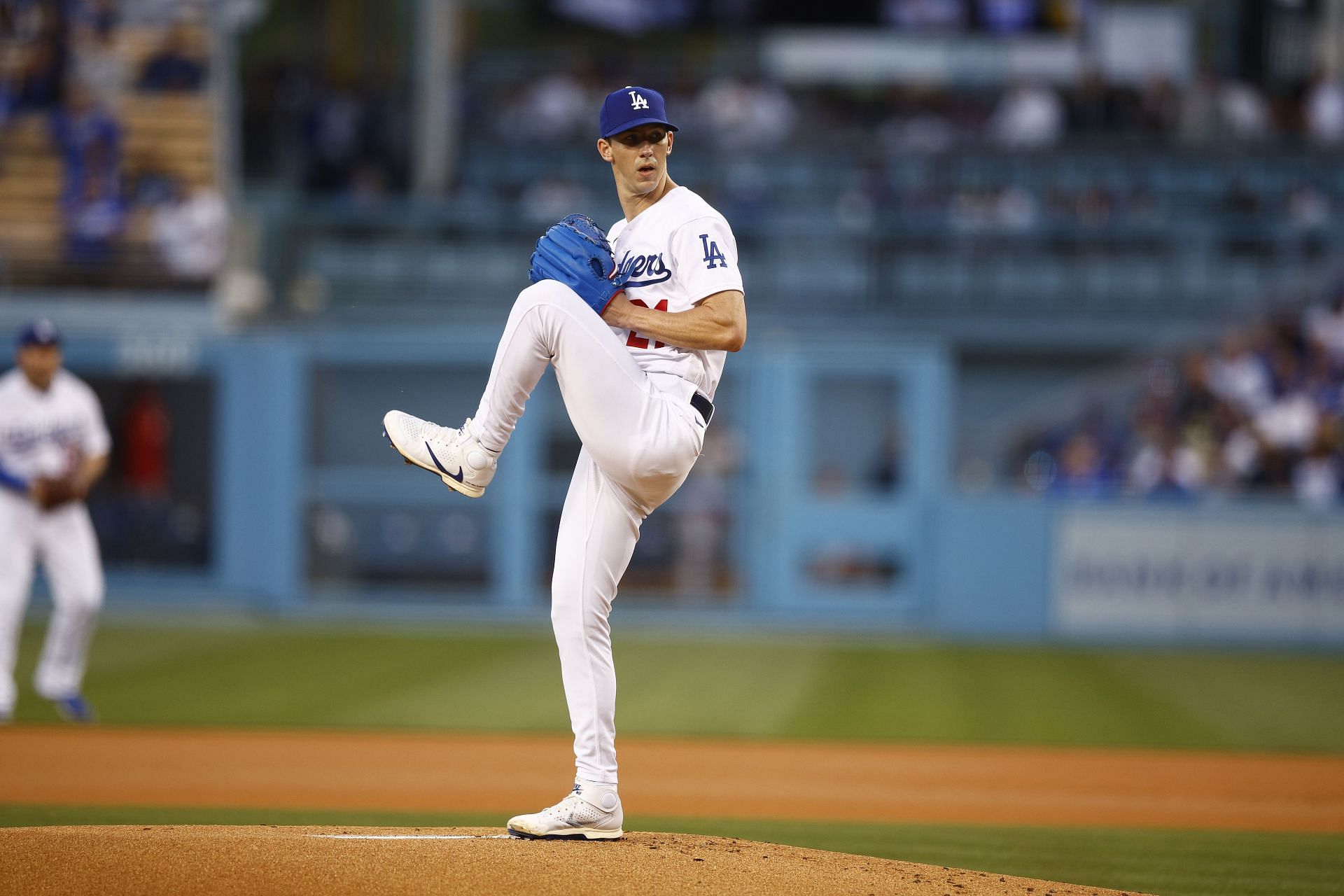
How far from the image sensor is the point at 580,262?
4.55 metres

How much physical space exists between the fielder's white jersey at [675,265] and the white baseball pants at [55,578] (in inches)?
212

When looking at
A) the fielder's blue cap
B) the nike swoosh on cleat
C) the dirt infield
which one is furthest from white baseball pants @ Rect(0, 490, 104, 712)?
the nike swoosh on cleat

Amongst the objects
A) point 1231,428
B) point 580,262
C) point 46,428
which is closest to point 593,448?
point 580,262

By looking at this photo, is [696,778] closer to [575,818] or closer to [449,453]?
[575,818]

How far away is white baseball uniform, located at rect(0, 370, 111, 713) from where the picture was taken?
28.8 ft

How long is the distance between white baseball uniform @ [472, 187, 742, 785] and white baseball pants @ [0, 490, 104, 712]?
5.09 m

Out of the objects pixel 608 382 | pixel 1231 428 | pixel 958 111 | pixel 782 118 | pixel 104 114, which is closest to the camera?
pixel 608 382

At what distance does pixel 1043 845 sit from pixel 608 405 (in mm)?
3001

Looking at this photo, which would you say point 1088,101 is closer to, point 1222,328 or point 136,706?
point 1222,328

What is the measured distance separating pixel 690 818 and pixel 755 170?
13.6 meters

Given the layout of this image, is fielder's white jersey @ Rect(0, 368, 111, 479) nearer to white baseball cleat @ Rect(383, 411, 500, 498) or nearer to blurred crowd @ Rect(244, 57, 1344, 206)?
white baseball cleat @ Rect(383, 411, 500, 498)

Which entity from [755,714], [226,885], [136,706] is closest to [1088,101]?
[755,714]

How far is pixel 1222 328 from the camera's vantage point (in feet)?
56.0

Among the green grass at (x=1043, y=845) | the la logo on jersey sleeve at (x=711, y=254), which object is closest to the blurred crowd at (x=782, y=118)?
the green grass at (x=1043, y=845)
